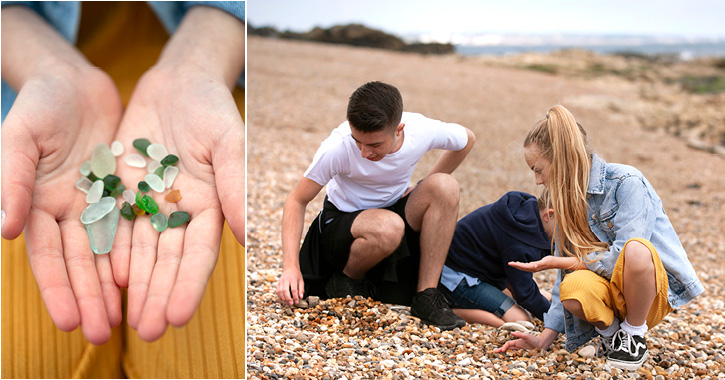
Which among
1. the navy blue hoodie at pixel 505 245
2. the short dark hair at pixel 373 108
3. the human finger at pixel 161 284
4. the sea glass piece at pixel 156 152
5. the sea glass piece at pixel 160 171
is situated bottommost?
the navy blue hoodie at pixel 505 245

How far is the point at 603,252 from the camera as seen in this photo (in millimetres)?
2344

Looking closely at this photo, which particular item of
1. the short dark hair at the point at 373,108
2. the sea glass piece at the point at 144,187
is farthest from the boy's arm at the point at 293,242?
the sea glass piece at the point at 144,187

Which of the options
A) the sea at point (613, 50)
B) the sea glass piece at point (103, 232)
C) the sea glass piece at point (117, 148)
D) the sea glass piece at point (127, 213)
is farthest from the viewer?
the sea at point (613, 50)

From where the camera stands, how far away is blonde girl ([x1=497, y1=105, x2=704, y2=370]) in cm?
224

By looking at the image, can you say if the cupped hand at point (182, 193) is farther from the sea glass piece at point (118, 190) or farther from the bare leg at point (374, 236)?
the bare leg at point (374, 236)

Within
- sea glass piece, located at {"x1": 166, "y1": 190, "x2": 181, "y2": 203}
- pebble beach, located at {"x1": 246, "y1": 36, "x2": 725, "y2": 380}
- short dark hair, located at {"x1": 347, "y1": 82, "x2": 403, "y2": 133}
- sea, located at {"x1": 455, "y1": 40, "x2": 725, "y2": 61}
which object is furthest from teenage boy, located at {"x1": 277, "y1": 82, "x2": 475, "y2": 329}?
sea, located at {"x1": 455, "y1": 40, "x2": 725, "y2": 61}

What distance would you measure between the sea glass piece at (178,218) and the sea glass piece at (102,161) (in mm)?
413

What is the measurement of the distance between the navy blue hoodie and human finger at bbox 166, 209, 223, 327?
1250 millimetres

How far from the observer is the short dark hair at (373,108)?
7.91 ft

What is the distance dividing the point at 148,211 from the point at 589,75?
1665 cm

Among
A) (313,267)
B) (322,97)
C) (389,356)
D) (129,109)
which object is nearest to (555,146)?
(389,356)

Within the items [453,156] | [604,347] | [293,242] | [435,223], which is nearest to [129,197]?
[293,242]

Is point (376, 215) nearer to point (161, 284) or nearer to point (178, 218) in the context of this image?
point (178, 218)

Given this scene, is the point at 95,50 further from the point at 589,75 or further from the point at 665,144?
the point at 589,75
